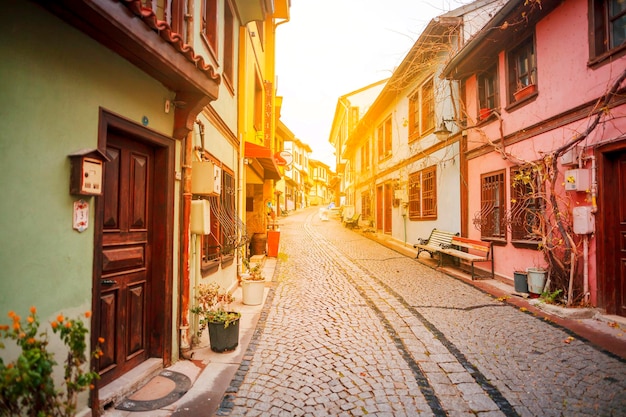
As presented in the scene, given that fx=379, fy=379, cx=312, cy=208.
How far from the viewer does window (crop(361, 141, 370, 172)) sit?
74.4 feet

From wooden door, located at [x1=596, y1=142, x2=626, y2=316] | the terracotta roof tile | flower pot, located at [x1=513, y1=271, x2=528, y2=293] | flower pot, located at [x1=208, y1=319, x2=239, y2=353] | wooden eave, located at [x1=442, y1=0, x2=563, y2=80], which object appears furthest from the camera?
flower pot, located at [x1=513, y1=271, x2=528, y2=293]

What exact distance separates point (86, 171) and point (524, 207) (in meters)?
7.52

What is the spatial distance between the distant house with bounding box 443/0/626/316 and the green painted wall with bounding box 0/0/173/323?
6.36m

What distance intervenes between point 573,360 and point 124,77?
532 centimetres

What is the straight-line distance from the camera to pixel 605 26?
228 inches

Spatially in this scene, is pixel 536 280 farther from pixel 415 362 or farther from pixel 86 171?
pixel 86 171

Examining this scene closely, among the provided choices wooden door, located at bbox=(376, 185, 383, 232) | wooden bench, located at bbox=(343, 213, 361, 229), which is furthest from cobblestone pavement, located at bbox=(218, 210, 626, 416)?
wooden bench, located at bbox=(343, 213, 361, 229)

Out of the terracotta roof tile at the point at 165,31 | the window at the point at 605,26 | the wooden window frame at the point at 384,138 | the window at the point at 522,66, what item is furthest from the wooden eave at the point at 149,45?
the wooden window frame at the point at 384,138

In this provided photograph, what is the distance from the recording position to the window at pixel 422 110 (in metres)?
12.2

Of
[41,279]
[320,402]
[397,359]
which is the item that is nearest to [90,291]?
[41,279]

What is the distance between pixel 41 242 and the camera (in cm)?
242

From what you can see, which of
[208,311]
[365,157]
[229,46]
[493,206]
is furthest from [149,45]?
[365,157]

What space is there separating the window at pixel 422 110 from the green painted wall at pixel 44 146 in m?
10.8

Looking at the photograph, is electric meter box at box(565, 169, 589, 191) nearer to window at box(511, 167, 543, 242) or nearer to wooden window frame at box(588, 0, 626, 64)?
window at box(511, 167, 543, 242)
